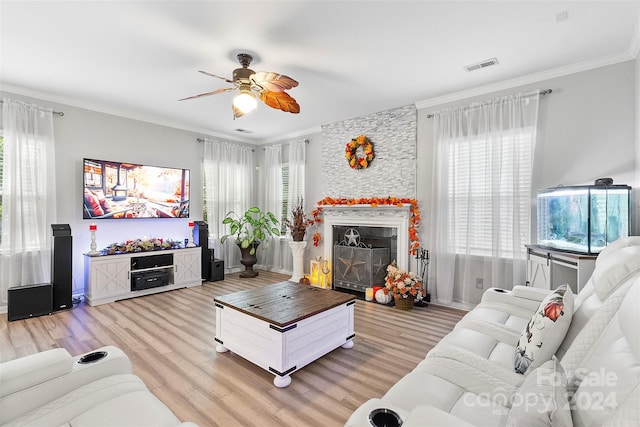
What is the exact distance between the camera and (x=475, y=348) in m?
1.75

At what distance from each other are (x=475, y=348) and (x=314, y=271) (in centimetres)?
352

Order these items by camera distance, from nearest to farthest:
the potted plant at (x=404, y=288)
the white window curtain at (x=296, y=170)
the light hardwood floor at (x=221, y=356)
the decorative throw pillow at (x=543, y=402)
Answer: the decorative throw pillow at (x=543, y=402) → the light hardwood floor at (x=221, y=356) → the potted plant at (x=404, y=288) → the white window curtain at (x=296, y=170)

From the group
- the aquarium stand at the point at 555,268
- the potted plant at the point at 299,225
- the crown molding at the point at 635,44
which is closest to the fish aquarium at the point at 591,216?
the aquarium stand at the point at 555,268

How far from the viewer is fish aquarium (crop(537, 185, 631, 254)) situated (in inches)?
101

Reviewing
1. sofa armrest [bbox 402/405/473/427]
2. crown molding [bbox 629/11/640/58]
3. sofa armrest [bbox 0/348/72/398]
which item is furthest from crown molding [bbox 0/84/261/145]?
crown molding [bbox 629/11/640/58]

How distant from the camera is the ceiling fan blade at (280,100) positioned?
2.79m

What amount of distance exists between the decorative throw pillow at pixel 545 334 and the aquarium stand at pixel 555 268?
1262 mm

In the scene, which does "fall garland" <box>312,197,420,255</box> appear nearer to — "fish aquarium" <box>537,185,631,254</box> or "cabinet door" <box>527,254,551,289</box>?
"cabinet door" <box>527,254,551,289</box>

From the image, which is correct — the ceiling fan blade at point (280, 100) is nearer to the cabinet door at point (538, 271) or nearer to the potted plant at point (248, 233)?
the cabinet door at point (538, 271)

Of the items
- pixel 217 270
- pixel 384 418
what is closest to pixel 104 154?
pixel 217 270

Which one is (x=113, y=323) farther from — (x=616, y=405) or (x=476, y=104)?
(x=476, y=104)

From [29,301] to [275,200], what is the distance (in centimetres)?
389

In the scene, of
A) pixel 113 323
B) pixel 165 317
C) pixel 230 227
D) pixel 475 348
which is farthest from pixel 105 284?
pixel 475 348

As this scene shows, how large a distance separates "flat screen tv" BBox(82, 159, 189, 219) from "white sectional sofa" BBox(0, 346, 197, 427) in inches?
140
